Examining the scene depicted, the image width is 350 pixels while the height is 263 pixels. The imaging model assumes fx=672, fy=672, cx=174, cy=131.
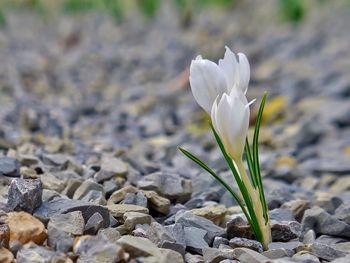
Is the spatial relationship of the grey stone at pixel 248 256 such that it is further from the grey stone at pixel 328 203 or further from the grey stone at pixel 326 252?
the grey stone at pixel 328 203

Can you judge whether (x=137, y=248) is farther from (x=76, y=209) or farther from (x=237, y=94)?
(x=237, y=94)

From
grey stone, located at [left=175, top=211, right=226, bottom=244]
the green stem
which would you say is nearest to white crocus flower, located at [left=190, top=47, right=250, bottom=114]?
the green stem

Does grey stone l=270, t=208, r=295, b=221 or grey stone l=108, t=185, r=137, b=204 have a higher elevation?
grey stone l=270, t=208, r=295, b=221

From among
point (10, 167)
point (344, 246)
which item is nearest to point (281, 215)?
point (344, 246)

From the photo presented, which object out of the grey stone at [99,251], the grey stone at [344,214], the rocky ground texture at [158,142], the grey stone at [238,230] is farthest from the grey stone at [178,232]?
the grey stone at [344,214]

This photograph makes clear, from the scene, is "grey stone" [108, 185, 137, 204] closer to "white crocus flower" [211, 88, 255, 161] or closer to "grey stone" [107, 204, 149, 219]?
"grey stone" [107, 204, 149, 219]

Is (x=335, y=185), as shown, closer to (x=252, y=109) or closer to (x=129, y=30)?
(x=252, y=109)
